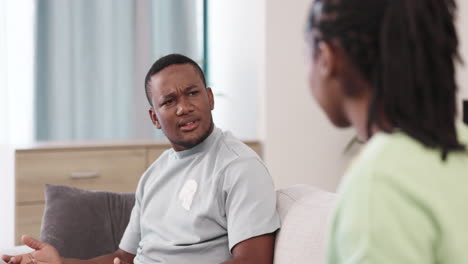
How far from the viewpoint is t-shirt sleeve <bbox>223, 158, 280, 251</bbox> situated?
5.09ft

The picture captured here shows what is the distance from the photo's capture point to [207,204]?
1.65m

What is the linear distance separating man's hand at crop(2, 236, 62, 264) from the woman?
4.12ft

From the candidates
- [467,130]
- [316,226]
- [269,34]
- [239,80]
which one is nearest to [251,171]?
[316,226]

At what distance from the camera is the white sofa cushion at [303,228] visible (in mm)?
1506

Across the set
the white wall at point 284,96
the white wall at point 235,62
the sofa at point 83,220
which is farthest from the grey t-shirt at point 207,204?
the white wall at point 235,62

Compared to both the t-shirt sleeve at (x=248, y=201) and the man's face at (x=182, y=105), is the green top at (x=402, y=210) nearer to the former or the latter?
the t-shirt sleeve at (x=248, y=201)

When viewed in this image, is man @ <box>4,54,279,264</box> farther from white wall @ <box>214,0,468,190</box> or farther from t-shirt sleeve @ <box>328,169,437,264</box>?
white wall @ <box>214,0,468,190</box>

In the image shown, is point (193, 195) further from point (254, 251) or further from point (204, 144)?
point (254, 251)

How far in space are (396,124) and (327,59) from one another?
0.11 meters

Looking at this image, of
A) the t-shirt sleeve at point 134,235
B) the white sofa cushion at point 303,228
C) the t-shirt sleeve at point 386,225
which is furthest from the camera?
the t-shirt sleeve at point 134,235

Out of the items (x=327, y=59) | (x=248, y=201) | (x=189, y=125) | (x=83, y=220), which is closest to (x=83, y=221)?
(x=83, y=220)

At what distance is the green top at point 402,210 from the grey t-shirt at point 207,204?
0.84 m

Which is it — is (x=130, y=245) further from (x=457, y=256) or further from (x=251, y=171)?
(x=457, y=256)

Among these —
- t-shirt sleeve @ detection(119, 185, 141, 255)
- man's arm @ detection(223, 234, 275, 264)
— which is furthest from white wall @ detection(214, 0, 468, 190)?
man's arm @ detection(223, 234, 275, 264)
